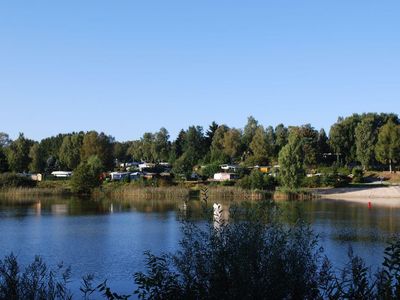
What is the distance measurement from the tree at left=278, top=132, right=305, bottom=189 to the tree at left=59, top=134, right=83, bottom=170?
43.7 meters

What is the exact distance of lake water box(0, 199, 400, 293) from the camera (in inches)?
758

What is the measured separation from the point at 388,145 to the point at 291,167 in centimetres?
2245

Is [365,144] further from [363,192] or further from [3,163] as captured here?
[3,163]

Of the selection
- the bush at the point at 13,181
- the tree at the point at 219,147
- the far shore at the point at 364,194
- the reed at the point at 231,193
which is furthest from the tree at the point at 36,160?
the far shore at the point at 364,194

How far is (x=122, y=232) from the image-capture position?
3008cm

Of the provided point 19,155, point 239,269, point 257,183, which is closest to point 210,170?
point 257,183

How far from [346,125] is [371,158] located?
1067cm

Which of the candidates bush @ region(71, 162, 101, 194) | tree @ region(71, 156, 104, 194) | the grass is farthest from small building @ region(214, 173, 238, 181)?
bush @ region(71, 162, 101, 194)

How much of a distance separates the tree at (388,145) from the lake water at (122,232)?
2937 cm

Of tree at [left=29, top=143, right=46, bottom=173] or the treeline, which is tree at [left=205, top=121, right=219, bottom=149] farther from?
tree at [left=29, top=143, right=46, bottom=173]

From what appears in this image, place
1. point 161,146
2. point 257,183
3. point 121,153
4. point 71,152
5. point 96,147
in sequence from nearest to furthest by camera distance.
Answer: point 257,183 < point 96,147 < point 71,152 < point 161,146 < point 121,153

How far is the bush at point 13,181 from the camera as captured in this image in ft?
221

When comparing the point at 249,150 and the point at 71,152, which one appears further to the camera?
the point at 249,150

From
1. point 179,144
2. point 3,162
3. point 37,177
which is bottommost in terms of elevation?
point 37,177
